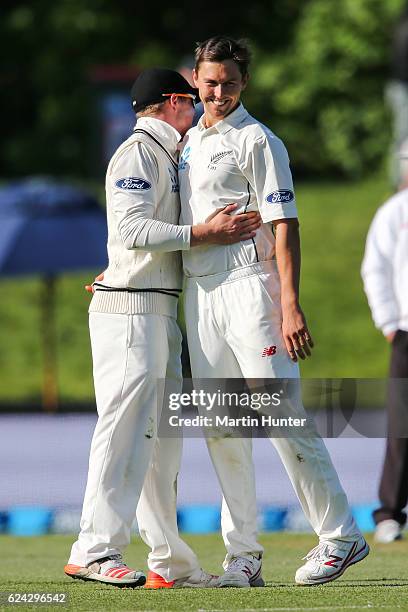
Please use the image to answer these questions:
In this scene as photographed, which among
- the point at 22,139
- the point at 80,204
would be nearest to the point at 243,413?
the point at 80,204

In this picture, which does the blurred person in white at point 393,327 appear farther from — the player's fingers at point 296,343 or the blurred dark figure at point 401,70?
the blurred dark figure at point 401,70

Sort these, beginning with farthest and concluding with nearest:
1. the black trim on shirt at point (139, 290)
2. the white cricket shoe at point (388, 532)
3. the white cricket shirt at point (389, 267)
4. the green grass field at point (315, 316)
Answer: the green grass field at point (315, 316)
the white cricket shirt at point (389, 267)
the white cricket shoe at point (388, 532)
the black trim on shirt at point (139, 290)

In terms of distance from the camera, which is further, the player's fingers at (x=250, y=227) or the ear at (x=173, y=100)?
the ear at (x=173, y=100)

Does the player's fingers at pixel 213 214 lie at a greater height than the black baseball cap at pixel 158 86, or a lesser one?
lesser

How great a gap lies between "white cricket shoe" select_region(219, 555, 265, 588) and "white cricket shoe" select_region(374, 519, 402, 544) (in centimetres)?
196

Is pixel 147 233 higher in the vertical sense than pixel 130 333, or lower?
higher

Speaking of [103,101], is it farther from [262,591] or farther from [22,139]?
[262,591]

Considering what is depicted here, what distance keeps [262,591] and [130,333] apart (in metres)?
1.15

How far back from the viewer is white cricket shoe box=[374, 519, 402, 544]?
759 cm

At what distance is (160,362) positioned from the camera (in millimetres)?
5754

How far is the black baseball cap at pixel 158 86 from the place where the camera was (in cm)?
587

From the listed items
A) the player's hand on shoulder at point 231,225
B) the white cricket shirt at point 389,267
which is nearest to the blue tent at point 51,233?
the white cricket shirt at point 389,267

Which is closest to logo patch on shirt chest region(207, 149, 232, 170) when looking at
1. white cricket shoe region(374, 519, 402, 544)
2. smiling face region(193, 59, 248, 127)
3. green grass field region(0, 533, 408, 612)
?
smiling face region(193, 59, 248, 127)

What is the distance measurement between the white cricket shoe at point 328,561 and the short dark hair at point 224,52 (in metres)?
1.96
